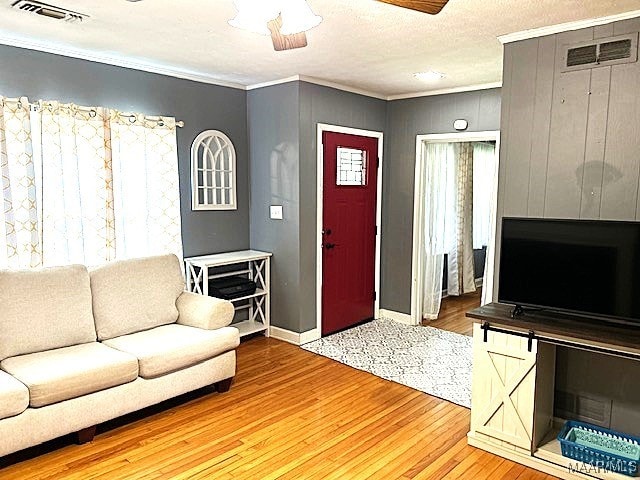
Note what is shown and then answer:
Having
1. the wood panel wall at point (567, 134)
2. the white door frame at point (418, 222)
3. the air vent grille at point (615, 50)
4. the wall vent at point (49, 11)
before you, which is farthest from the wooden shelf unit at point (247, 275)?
the air vent grille at point (615, 50)

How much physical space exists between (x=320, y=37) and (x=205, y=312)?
81.0 inches

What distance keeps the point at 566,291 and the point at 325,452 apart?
5.21 feet

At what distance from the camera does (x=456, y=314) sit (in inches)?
232

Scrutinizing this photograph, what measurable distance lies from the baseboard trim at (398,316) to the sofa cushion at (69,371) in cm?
314

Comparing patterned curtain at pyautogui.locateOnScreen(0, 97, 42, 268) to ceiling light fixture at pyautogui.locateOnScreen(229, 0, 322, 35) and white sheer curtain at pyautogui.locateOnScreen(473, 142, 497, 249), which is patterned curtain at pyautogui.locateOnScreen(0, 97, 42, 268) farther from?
white sheer curtain at pyautogui.locateOnScreen(473, 142, 497, 249)

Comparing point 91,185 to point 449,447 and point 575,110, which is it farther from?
point 575,110

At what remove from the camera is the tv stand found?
2.54 m

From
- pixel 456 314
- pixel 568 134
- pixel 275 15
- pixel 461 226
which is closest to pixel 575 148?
pixel 568 134

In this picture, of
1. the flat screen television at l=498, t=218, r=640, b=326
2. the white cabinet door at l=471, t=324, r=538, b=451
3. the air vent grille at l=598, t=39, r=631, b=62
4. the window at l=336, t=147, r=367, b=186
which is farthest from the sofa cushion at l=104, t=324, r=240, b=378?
the air vent grille at l=598, t=39, r=631, b=62

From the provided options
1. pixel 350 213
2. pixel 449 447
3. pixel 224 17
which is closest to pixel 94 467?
pixel 449 447

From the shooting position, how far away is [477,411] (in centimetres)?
287

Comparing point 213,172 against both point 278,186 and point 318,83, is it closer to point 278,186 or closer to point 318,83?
point 278,186

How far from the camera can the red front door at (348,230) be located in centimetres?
485

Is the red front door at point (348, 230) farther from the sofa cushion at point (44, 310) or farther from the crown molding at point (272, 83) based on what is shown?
the sofa cushion at point (44, 310)
